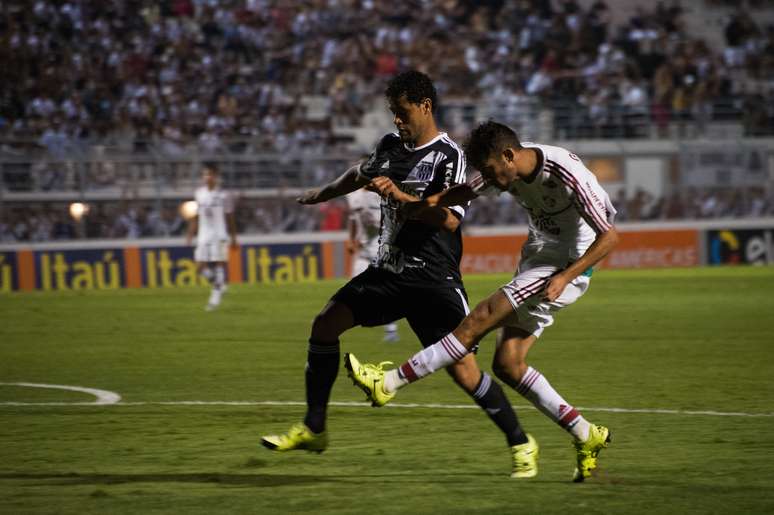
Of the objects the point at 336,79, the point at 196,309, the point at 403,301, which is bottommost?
the point at 196,309

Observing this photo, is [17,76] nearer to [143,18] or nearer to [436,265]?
[143,18]

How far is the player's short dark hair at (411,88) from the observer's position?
693cm

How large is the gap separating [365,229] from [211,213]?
243 inches

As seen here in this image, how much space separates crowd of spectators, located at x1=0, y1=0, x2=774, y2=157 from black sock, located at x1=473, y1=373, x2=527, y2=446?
2146cm

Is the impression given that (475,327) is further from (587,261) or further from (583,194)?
(583,194)

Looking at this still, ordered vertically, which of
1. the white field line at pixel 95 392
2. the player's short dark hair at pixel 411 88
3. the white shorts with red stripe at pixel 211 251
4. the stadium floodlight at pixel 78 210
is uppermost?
the player's short dark hair at pixel 411 88

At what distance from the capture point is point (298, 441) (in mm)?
7137

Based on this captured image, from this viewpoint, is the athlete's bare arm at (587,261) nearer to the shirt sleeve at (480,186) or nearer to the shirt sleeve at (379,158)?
the shirt sleeve at (480,186)

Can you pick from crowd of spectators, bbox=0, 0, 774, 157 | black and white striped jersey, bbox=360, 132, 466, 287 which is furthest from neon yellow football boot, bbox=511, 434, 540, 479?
crowd of spectators, bbox=0, 0, 774, 157

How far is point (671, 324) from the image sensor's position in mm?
17219

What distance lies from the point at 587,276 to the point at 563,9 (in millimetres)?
31519

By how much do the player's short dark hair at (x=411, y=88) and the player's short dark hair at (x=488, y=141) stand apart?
0.53m

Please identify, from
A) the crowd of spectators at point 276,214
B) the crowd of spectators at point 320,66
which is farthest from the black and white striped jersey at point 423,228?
the crowd of spectators at point 320,66

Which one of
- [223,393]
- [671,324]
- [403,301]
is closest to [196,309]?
[671,324]
